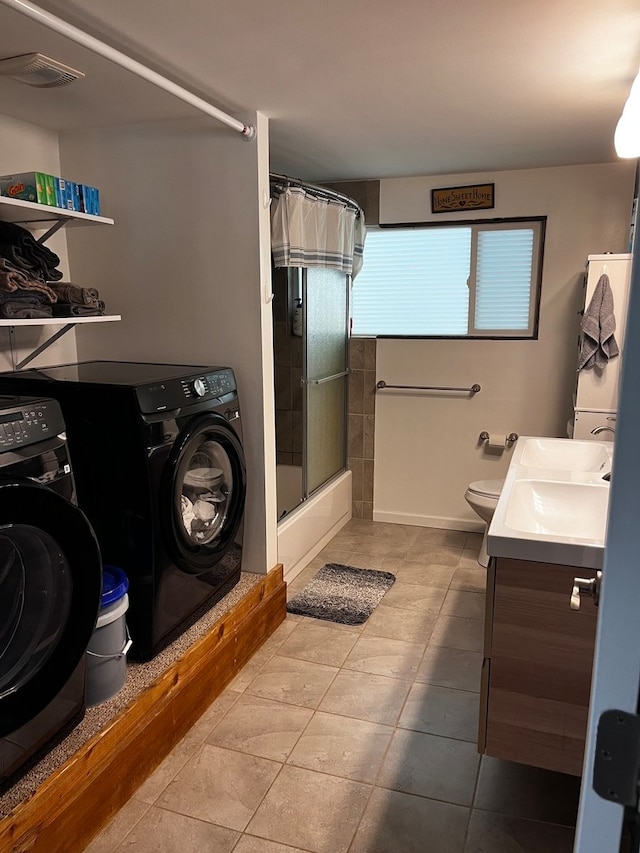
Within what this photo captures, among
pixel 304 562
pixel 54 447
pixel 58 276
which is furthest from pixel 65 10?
pixel 304 562

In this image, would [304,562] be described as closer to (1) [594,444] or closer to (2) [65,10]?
(1) [594,444]

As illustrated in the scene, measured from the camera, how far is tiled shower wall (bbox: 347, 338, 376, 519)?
407 centimetres

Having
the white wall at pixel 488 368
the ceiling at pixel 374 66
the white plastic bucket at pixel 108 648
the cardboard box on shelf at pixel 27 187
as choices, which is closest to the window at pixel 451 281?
the white wall at pixel 488 368

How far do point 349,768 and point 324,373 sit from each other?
2.23m

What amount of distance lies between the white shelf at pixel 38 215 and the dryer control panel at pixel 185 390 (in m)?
0.71

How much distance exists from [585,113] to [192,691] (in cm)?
270

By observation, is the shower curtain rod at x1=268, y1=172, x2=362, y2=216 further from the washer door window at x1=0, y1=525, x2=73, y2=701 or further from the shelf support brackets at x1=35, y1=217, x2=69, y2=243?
the washer door window at x1=0, y1=525, x2=73, y2=701

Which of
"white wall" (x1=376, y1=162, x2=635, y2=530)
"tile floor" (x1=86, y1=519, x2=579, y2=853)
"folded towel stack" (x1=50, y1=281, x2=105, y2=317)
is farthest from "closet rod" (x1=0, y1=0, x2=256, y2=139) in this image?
"tile floor" (x1=86, y1=519, x2=579, y2=853)

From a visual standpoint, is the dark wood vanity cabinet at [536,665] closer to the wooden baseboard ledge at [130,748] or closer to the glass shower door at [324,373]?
the wooden baseboard ledge at [130,748]

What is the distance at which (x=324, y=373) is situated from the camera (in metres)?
3.72

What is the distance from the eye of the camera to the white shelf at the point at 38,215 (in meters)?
2.12

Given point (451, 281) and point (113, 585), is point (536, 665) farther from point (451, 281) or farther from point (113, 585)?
point (451, 281)

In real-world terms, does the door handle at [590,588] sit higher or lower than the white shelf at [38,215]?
lower

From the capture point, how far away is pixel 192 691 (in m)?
2.18
